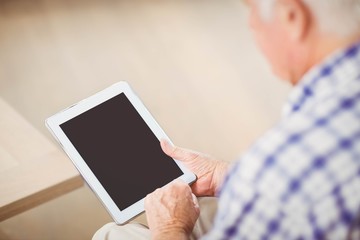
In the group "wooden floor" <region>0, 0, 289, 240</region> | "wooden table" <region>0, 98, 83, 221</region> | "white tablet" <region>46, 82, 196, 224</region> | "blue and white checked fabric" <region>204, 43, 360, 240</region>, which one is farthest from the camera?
"wooden floor" <region>0, 0, 289, 240</region>

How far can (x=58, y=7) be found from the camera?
2.32 m

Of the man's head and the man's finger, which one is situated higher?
the man's head

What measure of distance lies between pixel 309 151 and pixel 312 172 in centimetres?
3

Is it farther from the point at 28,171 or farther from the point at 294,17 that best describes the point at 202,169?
the point at 294,17

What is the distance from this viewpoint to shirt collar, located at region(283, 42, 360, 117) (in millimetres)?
750

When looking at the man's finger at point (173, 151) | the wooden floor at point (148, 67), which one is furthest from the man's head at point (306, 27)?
the wooden floor at point (148, 67)

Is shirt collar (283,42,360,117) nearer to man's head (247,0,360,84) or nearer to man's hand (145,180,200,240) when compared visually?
man's head (247,0,360,84)

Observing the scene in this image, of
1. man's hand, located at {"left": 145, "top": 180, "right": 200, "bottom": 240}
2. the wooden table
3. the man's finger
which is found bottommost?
man's hand, located at {"left": 145, "top": 180, "right": 200, "bottom": 240}

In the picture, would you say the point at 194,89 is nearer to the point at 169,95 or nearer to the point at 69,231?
the point at 169,95

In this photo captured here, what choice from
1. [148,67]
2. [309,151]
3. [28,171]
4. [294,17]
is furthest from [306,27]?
[148,67]

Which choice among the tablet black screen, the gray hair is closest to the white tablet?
the tablet black screen

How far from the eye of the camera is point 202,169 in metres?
1.24

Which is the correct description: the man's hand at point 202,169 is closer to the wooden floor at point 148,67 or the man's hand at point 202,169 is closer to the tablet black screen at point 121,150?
the tablet black screen at point 121,150

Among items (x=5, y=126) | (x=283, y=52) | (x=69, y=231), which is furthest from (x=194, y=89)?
(x=283, y=52)
